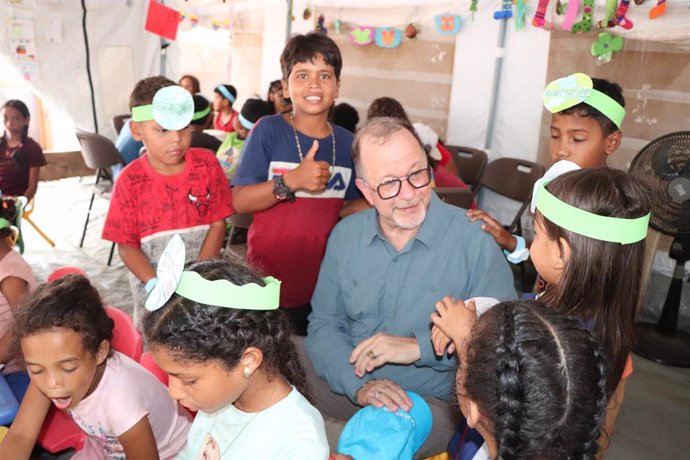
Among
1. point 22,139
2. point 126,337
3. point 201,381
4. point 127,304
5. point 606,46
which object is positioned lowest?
point 127,304

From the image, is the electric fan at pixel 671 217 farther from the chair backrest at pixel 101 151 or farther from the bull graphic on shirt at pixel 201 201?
the chair backrest at pixel 101 151

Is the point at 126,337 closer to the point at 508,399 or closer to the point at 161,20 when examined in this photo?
the point at 508,399

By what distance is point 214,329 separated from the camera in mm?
1210

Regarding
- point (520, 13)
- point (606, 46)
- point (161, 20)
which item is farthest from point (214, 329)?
point (161, 20)

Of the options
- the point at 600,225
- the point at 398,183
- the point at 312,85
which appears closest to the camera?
the point at 600,225

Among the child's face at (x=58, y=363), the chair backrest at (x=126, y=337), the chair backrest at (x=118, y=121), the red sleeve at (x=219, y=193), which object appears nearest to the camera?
the child's face at (x=58, y=363)

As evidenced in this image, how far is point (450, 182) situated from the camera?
3.85 metres

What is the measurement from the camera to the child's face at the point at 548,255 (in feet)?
4.49

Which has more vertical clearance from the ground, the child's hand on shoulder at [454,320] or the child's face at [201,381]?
the child's hand on shoulder at [454,320]

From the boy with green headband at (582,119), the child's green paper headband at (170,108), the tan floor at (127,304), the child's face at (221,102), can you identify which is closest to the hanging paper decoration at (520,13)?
the boy with green headband at (582,119)

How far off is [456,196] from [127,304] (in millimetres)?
2199

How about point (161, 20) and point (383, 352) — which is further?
point (161, 20)

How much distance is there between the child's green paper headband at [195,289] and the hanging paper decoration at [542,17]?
146 inches

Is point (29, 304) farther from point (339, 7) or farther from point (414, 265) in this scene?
point (339, 7)
